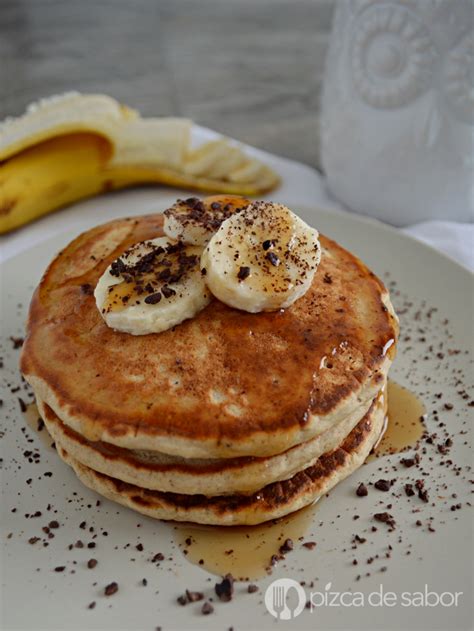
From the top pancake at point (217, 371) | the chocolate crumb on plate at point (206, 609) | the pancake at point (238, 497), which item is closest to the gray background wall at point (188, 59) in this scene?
the top pancake at point (217, 371)

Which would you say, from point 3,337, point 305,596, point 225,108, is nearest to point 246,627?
point 305,596

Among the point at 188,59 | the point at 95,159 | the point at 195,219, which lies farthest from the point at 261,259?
the point at 188,59

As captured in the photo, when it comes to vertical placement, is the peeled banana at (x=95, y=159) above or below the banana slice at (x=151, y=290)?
below

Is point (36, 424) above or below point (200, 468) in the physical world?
below

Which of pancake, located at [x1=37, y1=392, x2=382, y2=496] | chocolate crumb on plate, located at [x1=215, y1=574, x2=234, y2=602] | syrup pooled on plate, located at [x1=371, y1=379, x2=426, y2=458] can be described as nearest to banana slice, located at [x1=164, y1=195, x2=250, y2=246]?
pancake, located at [x1=37, y1=392, x2=382, y2=496]

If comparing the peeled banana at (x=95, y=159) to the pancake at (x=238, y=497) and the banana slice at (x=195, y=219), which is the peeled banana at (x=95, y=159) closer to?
the banana slice at (x=195, y=219)

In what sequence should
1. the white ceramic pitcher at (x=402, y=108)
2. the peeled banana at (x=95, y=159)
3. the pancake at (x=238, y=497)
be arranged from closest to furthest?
the pancake at (x=238, y=497) < the white ceramic pitcher at (x=402, y=108) < the peeled banana at (x=95, y=159)

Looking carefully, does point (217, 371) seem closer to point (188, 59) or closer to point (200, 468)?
point (200, 468)

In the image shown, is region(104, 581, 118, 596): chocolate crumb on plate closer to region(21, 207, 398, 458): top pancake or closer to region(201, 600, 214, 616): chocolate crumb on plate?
region(201, 600, 214, 616): chocolate crumb on plate
